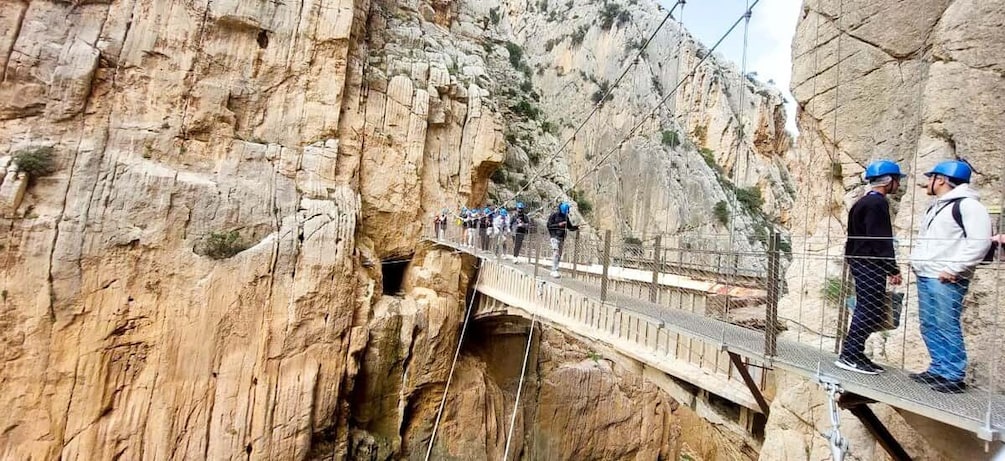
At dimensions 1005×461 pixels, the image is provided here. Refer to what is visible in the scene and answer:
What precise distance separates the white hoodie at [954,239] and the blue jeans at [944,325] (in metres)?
0.07

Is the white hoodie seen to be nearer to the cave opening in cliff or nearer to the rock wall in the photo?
the rock wall

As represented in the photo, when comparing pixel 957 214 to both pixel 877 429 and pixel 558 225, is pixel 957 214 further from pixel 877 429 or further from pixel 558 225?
pixel 558 225

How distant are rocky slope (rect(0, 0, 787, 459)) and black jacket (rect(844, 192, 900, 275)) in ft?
16.0

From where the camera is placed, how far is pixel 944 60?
3088 mm

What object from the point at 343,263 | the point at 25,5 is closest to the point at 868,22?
the point at 343,263

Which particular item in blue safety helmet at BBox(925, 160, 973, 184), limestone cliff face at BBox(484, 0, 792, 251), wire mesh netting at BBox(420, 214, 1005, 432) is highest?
limestone cliff face at BBox(484, 0, 792, 251)

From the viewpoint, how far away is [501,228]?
875cm

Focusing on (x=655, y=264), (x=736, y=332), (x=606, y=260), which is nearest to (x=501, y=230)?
(x=606, y=260)

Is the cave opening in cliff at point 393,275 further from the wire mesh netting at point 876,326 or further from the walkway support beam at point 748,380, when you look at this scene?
the walkway support beam at point 748,380

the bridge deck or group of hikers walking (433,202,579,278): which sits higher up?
group of hikers walking (433,202,579,278)

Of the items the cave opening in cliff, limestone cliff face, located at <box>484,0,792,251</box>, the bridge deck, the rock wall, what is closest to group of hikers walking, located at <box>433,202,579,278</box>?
Answer: the cave opening in cliff

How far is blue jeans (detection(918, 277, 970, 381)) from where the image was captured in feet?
6.55

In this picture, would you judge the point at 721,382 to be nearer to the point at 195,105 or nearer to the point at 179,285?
the point at 179,285

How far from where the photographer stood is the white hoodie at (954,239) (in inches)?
75.6
